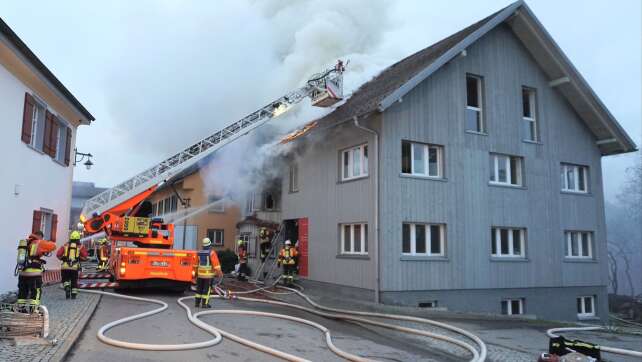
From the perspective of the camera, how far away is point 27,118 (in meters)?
12.2

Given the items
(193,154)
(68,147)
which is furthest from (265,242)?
(68,147)

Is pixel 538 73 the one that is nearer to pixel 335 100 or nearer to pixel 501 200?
pixel 501 200

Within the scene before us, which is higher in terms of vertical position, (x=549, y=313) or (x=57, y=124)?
(x=57, y=124)

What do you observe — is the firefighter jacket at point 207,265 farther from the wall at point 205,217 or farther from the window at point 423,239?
the wall at point 205,217

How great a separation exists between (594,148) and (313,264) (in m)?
11.0

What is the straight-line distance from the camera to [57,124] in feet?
48.6

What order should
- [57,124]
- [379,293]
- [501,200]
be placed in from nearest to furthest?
[379,293], [57,124], [501,200]

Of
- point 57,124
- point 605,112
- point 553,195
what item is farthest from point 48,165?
point 605,112

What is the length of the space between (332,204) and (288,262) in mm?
2482

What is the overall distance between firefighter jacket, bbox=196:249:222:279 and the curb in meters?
2.21

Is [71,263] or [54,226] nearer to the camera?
[71,263]

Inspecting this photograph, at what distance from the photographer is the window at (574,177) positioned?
1786 cm

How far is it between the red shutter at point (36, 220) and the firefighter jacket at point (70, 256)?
198 centimetres

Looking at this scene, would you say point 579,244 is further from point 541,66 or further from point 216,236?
point 216,236
